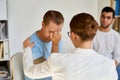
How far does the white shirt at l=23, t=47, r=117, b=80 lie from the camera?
1.12 metres

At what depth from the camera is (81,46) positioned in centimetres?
119

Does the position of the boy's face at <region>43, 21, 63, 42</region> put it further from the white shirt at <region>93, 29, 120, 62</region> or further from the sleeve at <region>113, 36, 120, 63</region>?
the sleeve at <region>113, 36, 120, 63</region>

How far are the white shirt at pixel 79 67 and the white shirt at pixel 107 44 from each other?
1299 mm

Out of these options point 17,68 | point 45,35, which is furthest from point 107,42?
point 17,68

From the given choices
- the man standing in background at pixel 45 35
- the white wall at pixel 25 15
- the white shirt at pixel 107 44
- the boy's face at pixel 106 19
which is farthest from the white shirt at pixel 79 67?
the white wall at pixel 25 15

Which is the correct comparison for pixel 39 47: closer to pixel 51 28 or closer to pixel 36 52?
pixel 36 52

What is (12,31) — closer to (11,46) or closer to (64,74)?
(11,46)

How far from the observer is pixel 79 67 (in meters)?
1.12

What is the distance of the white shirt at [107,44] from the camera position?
98.0 inches

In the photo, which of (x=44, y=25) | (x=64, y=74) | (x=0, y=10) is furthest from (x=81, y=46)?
(x=0, y=10)

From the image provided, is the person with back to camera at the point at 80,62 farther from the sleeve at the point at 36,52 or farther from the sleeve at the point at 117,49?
the sleeve at the point at 117,49

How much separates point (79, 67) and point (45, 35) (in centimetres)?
62

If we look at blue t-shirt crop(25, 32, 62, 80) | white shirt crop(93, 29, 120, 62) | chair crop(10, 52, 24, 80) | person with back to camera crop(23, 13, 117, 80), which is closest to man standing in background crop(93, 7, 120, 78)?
white shirt crop(93, 29, 120, 62)

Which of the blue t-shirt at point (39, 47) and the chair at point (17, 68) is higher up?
the blue t-shirt at point (39, 47)
